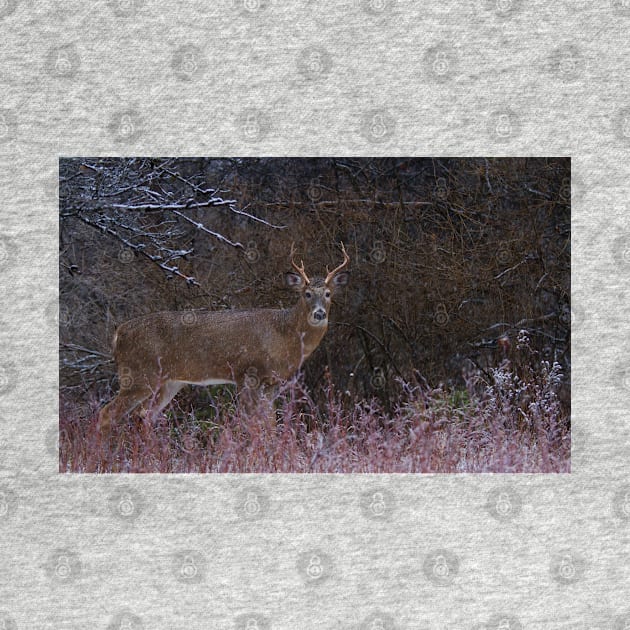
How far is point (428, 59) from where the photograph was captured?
3.85 metres

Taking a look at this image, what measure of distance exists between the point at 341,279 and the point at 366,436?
660 millimetres

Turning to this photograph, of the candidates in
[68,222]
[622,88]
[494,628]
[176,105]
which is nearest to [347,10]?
[176,105]

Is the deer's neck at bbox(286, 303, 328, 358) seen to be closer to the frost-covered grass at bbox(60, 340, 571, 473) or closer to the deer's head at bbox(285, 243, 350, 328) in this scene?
the deer's head at bbox(285, 243, 350, 328)

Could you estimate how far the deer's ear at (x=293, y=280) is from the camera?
13.5 ft

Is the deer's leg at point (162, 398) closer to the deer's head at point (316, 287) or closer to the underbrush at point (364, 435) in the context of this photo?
the underbrush at point (364, 435)

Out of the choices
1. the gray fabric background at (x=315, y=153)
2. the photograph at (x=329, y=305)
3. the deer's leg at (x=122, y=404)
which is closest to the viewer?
the gray fabric background at (x=315, y=153)

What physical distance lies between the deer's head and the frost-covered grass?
34cm

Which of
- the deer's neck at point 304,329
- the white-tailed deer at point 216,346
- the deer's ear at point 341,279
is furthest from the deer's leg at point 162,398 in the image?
the deer's ear at point 341,279

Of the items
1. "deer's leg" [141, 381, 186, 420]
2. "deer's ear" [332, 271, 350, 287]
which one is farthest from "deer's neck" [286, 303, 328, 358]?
"deer's leg" [141, 381, 186, 420]

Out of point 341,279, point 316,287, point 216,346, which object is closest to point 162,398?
point 216,346

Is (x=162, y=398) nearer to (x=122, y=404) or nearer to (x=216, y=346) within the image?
(x=122, y=404)

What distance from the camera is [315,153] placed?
388 centimetres

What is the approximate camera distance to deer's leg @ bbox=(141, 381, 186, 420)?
409cm

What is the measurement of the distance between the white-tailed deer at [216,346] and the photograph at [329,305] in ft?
0.04
